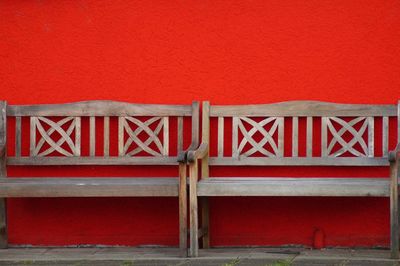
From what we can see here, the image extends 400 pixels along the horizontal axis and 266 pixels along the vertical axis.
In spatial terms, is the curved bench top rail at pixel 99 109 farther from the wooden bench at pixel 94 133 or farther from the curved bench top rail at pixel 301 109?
the curved bench top rail at pixel 301 109

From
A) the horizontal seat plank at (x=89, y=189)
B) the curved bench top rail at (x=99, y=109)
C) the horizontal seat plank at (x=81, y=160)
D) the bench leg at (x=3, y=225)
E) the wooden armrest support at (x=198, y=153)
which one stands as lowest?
the bench leg at (x=3, y=225)

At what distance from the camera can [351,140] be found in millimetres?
7039

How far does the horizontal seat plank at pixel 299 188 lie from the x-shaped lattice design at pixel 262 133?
0.57m

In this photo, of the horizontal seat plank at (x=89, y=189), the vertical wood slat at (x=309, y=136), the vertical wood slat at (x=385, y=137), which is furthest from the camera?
the vertical wood slat at (x=309, y=136)

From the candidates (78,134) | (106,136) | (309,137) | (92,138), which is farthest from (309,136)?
(78,134)

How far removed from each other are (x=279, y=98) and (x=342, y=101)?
48 cm

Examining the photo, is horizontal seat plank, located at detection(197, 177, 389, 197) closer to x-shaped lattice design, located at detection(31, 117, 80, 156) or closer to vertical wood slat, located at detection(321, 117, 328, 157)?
vertical wood slat, located at detection(321, 117, 328, 157)

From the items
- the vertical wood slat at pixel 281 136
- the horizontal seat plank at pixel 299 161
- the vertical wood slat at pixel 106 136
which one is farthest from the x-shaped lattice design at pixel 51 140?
the vertical wood slat at pixel 281 136

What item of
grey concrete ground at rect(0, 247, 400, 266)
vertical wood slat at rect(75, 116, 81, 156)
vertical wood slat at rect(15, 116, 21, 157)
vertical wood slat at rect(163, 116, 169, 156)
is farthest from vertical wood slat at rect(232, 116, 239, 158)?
vertical wood slat at rect(15, 116, 21, 157)

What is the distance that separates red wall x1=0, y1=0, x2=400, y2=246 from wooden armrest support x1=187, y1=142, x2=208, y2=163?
0.37 m

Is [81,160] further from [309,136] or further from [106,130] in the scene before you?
[309,136]

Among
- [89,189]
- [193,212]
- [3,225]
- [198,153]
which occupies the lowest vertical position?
[3,225]

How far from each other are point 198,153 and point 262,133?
69cm

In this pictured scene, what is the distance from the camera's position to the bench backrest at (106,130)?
23.4 ft
